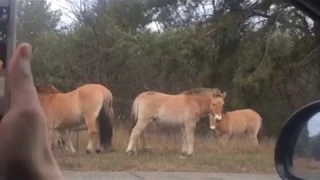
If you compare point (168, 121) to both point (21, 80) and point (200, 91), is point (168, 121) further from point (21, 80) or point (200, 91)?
point (21, 80)

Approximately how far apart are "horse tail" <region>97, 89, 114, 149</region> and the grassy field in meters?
0.06

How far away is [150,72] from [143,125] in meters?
1.09

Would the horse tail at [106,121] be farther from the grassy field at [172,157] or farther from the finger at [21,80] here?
the finger at [21,80]

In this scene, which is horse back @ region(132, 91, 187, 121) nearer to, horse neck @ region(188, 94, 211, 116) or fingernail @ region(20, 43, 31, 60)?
horse neck @ region(188, 94, 211, 116)

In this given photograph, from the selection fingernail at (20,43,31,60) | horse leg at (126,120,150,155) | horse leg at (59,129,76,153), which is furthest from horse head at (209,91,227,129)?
fingernail at (20,43,31,60)

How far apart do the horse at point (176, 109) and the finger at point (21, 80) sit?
4256mm

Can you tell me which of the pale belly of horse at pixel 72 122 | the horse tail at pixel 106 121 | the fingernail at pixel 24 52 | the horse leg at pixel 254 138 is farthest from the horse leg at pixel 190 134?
the fingernail at pixel 24 52

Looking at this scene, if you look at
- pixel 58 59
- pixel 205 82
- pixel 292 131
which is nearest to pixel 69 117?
pixel 58 59

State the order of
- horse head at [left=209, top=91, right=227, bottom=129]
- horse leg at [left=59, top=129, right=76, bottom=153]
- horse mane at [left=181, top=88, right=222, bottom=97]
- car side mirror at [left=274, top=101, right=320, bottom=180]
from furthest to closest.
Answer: horse mane at [left=181, top=88, right=222, bottom=97] < horse head at [left=209, top=91, right=227, bottom=129] < horse leg at [left=59, top=129, right=76, bottom=153] < car side mirror at [left=274, top=101, right=320, bottom=180]

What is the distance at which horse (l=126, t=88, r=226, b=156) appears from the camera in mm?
5348

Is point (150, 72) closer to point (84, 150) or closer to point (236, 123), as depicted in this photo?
point (236, 123)

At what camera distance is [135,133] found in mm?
5020

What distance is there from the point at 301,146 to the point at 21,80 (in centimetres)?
85

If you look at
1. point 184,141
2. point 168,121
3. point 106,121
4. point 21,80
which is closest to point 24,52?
point 21,80
